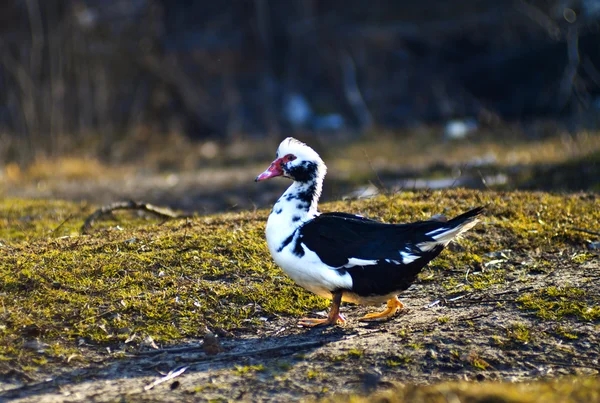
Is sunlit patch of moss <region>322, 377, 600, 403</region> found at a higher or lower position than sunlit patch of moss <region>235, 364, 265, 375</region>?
higher

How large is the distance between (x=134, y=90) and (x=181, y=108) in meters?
1.39

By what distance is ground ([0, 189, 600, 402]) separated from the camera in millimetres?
4422

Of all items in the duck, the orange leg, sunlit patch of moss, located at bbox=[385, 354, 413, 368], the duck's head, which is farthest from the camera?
the duck's head

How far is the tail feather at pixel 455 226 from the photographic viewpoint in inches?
199

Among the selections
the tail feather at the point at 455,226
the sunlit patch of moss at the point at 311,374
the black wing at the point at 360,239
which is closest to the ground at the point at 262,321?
the sunlit patch of moss at the point at 311,374

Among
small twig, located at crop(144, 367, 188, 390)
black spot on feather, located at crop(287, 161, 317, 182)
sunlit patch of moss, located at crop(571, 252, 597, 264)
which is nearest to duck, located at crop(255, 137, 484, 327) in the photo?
black spot on feather, located at crop(287, 161, 317, 182)

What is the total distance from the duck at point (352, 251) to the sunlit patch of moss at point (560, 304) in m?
0.91

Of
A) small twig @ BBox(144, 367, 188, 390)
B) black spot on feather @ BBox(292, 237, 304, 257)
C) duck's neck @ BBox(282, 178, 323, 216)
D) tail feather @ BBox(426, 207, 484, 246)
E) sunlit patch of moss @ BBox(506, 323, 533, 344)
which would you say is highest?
duck's neck @ BBox(282, 178, 323, 216)

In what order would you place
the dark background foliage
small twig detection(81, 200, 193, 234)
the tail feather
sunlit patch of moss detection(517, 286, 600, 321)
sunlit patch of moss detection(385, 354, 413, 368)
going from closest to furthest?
sunlit patch of moss detection(385, 354, 413, 368), the tail feather, sunlit patch of moss detection(517, 286, 600, 321), small twig detection(81, 200, 193, 234), the dark background foliage

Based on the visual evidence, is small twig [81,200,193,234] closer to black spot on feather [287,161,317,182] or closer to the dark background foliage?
black spot on feather [287,161,317,182]

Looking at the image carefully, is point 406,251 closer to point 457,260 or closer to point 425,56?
point 457,260

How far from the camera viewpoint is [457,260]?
6508 mm

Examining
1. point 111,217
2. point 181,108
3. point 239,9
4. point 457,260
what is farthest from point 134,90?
point 457,260

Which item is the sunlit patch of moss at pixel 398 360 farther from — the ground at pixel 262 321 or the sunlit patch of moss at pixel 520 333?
the sunlit patch of moss at pixel 520 333
